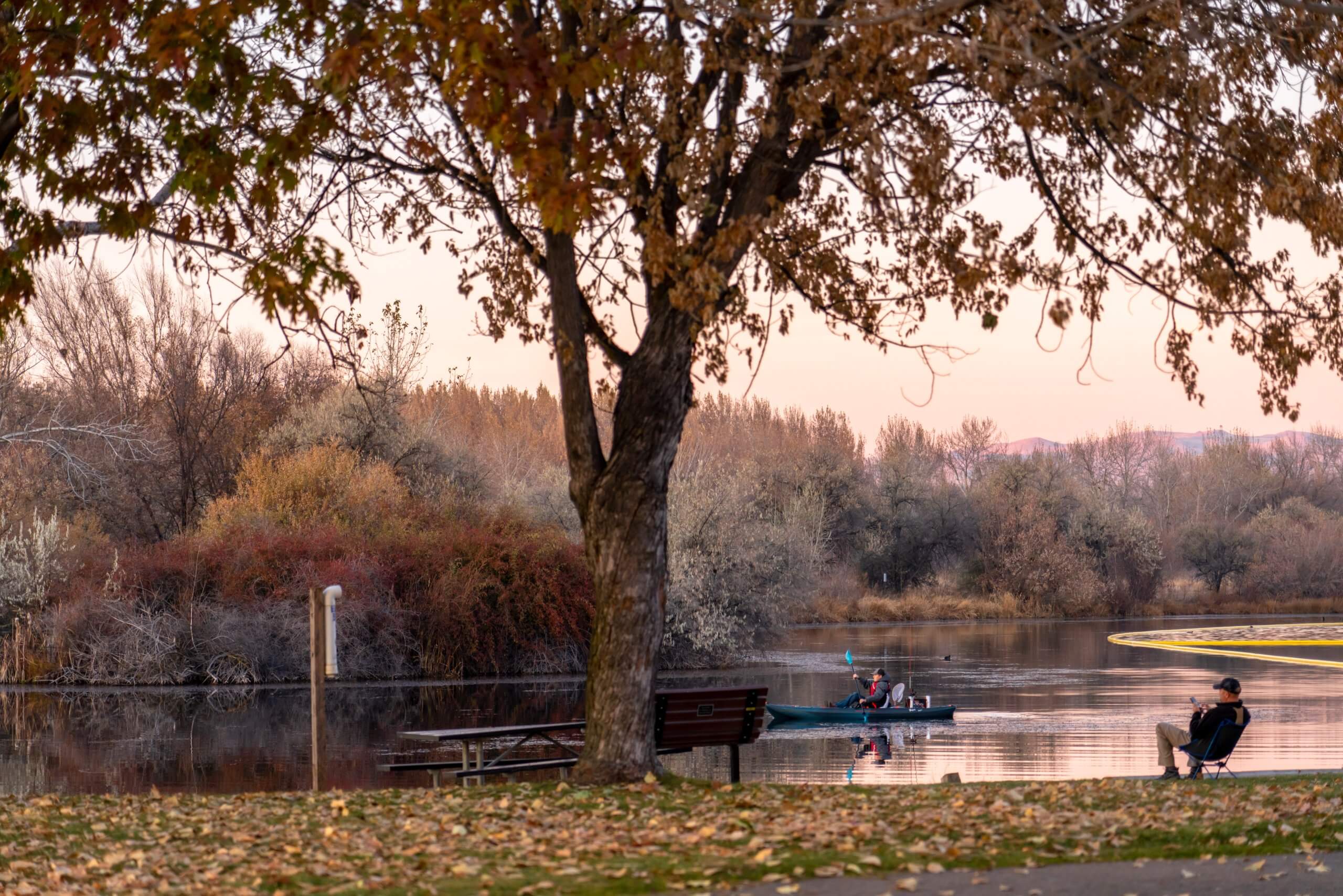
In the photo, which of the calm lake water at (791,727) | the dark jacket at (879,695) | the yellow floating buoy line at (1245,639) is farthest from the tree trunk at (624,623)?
the yellow floating buoy line at (1245,639)

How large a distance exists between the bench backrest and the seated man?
Result: 4065 mm

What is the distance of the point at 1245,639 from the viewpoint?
5072 centimetres

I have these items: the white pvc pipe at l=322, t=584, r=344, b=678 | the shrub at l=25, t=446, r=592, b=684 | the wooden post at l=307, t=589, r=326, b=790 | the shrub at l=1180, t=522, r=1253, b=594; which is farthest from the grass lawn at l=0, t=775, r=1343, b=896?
the shrub at l=1180, t=522, r=1253, b=594

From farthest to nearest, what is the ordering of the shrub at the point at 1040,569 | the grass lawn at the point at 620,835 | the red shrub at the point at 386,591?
1. the shrub at the point at 1040,569
2. the red shrub at the point at 386,591
3. the grass lawn at the point at 620,835

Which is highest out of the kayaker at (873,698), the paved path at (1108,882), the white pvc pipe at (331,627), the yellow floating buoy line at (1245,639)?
the white pvc pipe at (331,627)

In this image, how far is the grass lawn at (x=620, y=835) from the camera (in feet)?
27.1

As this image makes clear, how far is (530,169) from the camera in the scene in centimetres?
958

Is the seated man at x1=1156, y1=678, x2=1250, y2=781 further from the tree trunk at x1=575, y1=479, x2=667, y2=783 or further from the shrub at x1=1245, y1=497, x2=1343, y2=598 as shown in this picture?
the shrub at x1=1245, y1=497, x2=1343, y2=598

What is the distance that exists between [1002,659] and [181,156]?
33.9 metres

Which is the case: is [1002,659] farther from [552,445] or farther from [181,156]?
[552,445]

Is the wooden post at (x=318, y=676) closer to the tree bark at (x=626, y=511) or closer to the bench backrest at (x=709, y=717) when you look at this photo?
the tree bark at (x=626, y=511)

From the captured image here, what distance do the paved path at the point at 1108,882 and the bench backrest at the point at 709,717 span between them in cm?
558

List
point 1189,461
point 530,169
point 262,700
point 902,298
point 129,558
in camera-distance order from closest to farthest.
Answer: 1. point 530,169
2. point 902,298
3. point 262,700
4. point 129,558
5. point 1189,461

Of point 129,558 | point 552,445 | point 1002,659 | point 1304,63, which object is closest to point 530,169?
point 1304,63
